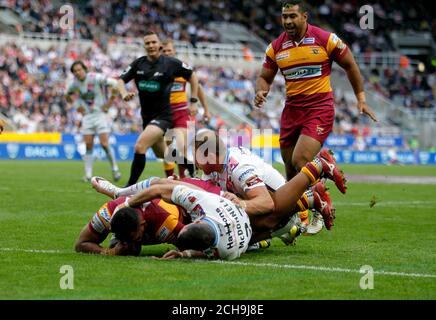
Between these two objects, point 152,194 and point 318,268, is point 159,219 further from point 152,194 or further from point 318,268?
point 318,268

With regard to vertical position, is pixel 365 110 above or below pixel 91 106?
above

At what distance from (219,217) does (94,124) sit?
1296 cm

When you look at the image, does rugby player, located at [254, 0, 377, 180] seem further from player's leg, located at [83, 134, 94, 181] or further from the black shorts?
player's leg, located at [83, 134, 94, 181]

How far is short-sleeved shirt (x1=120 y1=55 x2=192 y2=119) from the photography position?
1628cm

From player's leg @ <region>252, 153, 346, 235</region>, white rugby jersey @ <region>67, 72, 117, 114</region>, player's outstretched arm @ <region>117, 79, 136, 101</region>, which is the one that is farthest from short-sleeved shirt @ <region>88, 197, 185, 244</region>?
white rugby jersey @ <region>67, 72, 117, 114</region>

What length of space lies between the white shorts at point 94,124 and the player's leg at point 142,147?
4.69m

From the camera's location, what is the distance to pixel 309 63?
11188mm

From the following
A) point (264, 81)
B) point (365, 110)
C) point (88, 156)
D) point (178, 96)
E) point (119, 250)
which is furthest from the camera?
point (88, 156)

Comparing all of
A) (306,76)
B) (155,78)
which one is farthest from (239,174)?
(155,78)

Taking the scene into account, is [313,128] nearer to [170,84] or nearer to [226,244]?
[226,244]

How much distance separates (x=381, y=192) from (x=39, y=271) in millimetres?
12370

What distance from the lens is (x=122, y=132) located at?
1484 inches

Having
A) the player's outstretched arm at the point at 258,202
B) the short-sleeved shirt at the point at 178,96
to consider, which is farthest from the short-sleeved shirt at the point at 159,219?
the short-sleeved shirt at the point at 178,96
